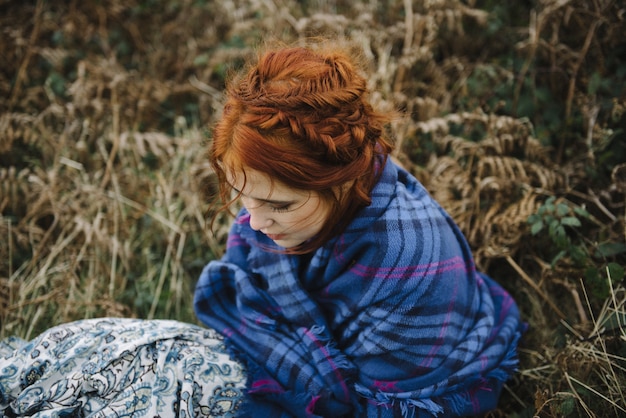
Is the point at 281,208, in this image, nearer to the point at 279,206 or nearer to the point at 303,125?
the point at 279,206

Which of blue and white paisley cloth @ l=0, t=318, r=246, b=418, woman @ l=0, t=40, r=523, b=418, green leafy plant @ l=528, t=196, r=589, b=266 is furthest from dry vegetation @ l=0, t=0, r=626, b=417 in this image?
blue and white paisley cloth @ l=0, t=318, r=246, b=418

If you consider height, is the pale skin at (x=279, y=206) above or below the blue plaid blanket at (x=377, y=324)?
above

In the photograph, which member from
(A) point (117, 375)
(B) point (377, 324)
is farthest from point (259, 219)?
(A) point (117, 375)

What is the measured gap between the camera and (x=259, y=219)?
157cm

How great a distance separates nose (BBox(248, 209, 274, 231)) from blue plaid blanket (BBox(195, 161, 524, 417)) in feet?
0.78

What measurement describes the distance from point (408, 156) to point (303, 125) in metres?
1.59

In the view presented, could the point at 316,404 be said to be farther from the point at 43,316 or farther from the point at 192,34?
the point at 192,34

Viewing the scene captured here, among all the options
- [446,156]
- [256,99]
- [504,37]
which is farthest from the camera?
[504,37]

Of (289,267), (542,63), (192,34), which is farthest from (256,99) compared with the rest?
(192,34)

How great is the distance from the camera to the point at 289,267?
1796 millimetres

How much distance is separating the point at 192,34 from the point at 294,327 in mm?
2762

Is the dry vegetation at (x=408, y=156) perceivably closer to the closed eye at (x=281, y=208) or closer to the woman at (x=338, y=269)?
the woman at (x=338, y=269)

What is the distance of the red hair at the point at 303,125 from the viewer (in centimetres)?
141

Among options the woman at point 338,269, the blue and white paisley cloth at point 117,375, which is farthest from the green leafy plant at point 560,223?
the blue and white paisley cloth at point 117,375
